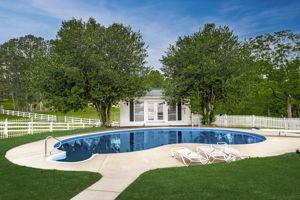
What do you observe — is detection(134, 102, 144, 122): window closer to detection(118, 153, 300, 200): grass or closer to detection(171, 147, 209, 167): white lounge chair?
detection(171, 147, 209, 167): white lounge chair

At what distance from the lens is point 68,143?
672 inches

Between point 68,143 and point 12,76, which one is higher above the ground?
point 12,76

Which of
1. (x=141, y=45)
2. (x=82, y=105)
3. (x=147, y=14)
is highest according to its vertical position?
(x=147, y=14)

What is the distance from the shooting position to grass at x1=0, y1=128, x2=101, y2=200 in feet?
22.8

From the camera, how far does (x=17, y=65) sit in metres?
58.2

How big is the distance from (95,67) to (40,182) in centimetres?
1799

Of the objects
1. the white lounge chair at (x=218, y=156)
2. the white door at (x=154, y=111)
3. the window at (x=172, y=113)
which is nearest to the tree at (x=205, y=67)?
the window at (x=172, y=113)

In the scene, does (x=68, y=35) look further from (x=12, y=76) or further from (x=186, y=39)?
(x=12, y=76)

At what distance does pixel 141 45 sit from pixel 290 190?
2171cm

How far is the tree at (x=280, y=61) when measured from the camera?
3253cm

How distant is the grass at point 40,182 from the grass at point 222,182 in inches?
49.5

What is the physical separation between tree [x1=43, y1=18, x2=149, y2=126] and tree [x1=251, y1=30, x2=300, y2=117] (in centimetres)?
1392

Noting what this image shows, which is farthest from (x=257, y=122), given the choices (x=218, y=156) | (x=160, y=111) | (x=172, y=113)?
(x=218, y=156)

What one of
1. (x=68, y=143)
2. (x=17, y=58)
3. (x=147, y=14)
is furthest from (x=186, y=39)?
(x=17, y=58)
